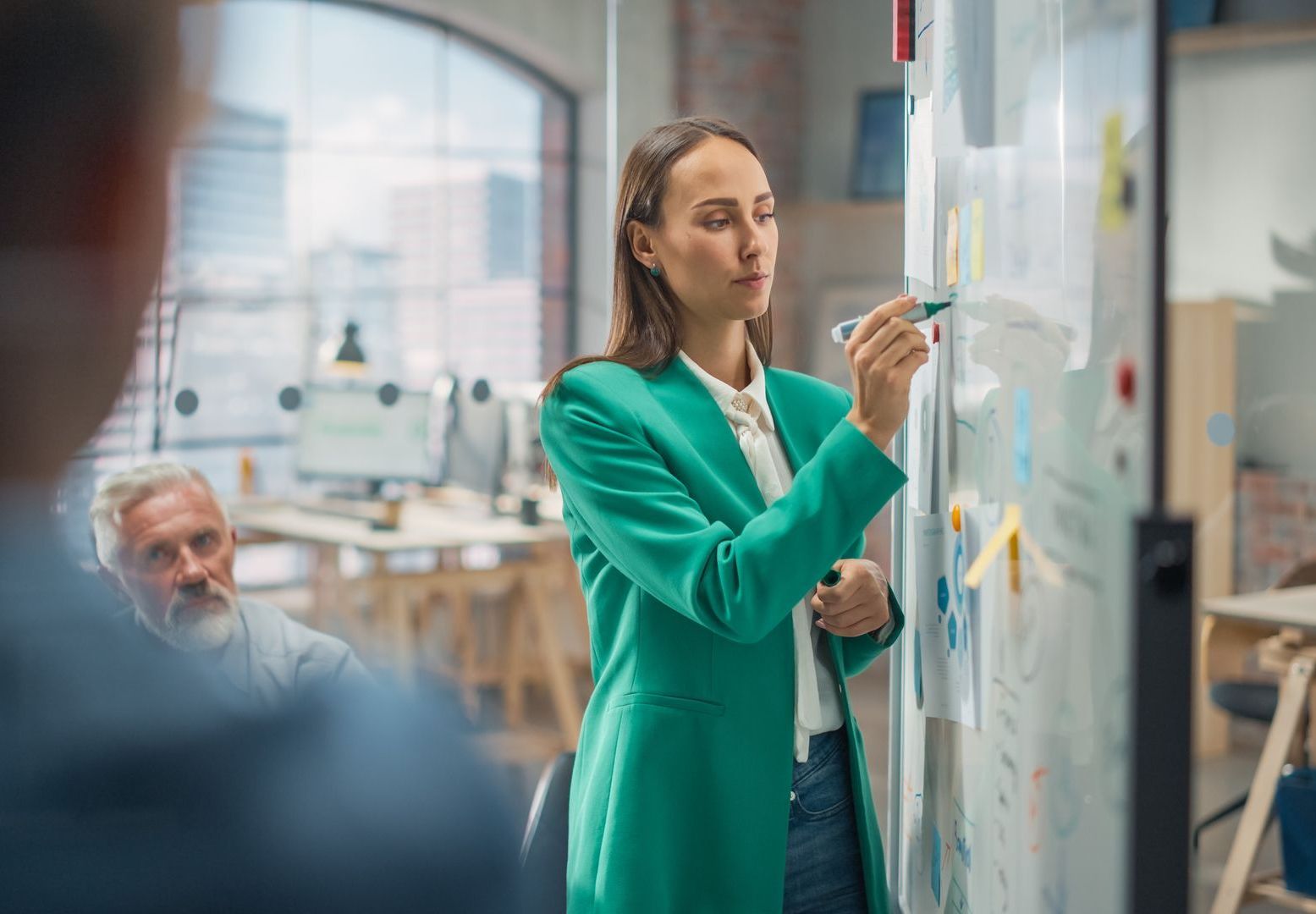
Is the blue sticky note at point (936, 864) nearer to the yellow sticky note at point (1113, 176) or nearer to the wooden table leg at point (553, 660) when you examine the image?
the yellow sticky note at point (1113, 176)

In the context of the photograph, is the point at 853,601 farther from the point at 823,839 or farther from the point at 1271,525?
the point at 1271,525

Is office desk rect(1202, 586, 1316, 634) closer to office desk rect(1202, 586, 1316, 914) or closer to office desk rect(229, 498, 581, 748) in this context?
office desk rect(1202, 586, 1316, 914)

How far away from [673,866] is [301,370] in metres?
5.28

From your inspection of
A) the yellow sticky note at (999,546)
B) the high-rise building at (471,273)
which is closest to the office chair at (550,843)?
the yellow sticky note at (999,546)

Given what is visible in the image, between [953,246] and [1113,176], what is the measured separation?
45cm

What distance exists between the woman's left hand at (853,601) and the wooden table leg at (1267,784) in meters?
2.17

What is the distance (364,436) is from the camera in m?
5.46

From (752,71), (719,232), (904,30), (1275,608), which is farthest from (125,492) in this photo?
(752,71)

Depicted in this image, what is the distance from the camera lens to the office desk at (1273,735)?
3020mm

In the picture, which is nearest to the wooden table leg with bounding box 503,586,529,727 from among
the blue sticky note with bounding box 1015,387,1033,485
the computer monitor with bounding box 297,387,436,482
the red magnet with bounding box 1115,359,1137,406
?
the computer monitor with bounding box 297,387,436,482

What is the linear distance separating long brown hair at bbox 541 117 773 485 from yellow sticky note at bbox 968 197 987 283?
0.28 metres

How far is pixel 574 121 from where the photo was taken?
665 centimetres

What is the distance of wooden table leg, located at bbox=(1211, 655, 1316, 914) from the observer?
3027 mm

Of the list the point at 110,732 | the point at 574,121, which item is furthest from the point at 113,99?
the point at 574,121
